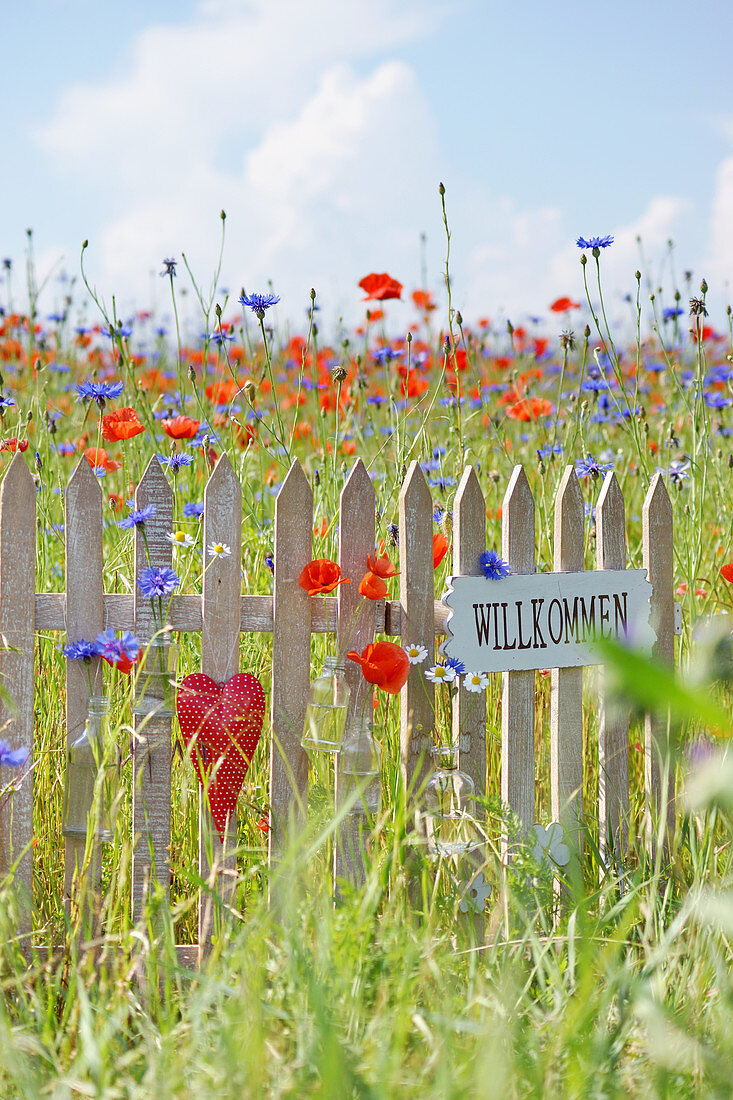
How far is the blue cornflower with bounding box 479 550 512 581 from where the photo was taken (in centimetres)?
205

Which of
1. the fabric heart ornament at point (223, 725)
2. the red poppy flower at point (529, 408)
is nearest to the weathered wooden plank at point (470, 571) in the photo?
the fabric heart ornament at point (223, 725)

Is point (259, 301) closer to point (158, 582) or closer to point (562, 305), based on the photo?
point (158, 582)

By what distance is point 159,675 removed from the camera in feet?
6.52

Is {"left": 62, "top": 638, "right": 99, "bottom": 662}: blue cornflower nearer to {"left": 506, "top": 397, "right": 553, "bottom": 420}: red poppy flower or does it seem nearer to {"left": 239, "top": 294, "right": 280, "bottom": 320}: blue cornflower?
{"left": 239, "top": 294, "right": 280, "bottom": 320}: blue cornflower

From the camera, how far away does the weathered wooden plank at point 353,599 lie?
6.57 ft

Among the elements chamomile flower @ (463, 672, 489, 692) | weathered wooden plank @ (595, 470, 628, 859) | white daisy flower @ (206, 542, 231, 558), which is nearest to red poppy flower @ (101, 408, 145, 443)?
white daisy flower @ (206, 542, 231, 558)

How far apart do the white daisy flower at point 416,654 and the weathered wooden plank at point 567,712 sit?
348mm

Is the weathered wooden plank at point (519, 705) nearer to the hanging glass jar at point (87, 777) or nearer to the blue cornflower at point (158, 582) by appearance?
the blue cornflower at point (158, 582)

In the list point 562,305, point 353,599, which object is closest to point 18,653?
point 353,599

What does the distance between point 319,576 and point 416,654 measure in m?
0.27

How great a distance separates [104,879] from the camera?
2072 mm

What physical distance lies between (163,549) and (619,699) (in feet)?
5.34

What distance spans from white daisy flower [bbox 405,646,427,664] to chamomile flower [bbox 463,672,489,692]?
0.32 ft

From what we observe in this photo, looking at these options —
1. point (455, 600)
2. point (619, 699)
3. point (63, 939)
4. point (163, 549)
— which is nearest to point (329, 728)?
point (455, 600)
